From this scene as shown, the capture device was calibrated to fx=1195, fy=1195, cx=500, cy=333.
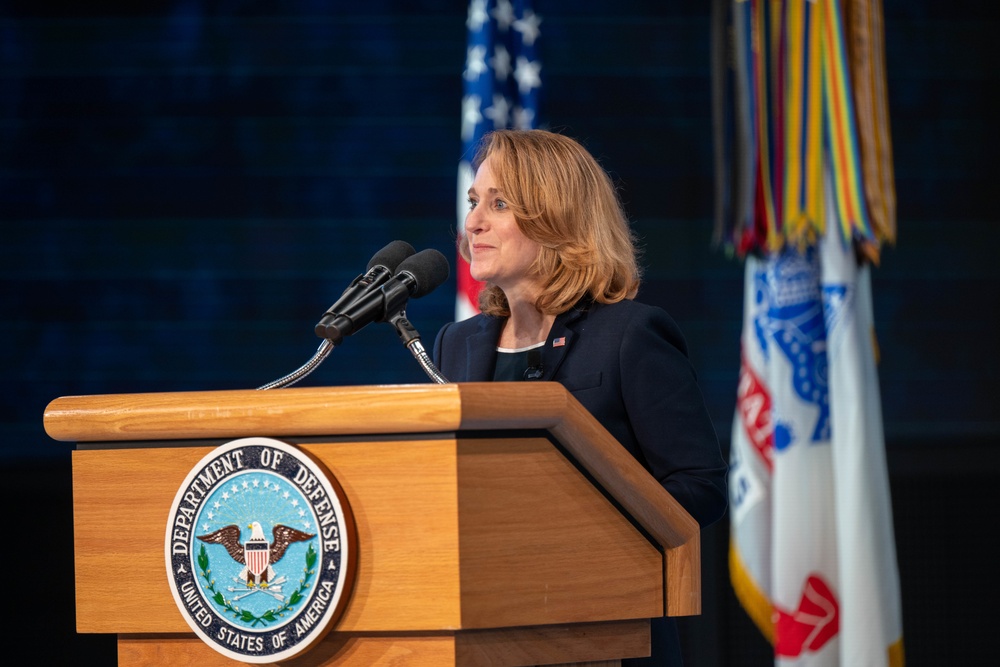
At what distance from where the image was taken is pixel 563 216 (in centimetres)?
173

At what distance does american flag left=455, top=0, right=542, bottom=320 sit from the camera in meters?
3.43

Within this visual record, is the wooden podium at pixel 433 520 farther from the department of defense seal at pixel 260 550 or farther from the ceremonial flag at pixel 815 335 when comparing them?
the ceremonial flag at pixel 815 335

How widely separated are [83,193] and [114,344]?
22.1 inches

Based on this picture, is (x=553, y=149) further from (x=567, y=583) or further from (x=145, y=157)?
(x=145, y=157)

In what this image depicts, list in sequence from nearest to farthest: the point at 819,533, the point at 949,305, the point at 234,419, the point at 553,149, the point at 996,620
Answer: the point at 234,419
the point at 553,149
the point at 819,533
the point at 996,620
the point at 949,305

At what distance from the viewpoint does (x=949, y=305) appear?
3955 millimetres

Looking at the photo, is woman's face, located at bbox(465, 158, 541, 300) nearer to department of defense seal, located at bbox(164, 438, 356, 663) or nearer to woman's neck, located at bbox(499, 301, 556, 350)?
woman's neck, located at bbox(499, 301, 556, 350)

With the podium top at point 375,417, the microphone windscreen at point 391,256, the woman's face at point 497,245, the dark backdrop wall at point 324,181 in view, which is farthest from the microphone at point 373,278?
the dark backdrop wall at point 324,181

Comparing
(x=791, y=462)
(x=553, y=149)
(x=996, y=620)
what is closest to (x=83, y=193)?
(x=791, y=462)

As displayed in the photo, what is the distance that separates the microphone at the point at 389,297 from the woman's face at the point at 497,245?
0.88ft

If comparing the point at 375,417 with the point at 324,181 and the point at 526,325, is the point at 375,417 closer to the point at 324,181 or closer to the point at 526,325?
the point at 526,325

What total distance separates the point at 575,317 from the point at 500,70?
195cm

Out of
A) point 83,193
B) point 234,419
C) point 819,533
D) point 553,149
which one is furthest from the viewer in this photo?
point 83,193

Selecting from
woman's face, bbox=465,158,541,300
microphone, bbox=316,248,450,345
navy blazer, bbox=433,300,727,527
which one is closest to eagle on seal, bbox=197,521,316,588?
microphone, bbox=316,248,450,345
